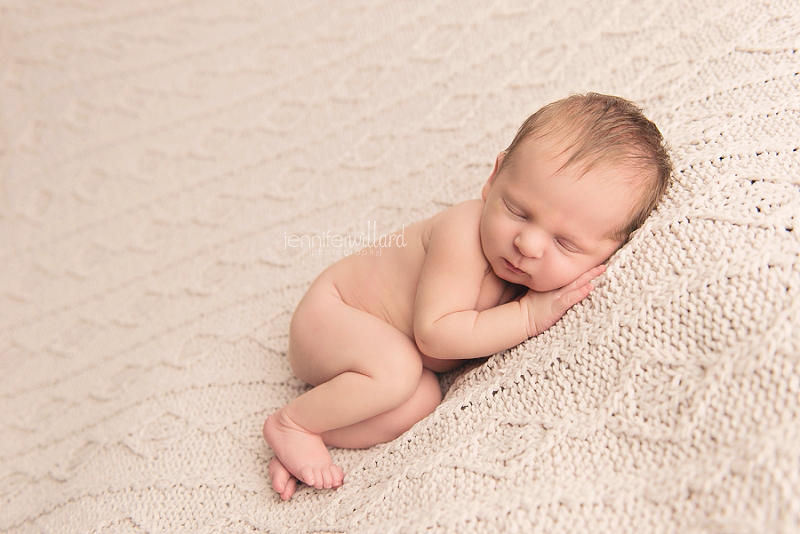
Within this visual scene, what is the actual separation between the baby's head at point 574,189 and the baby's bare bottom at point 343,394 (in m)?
0.31

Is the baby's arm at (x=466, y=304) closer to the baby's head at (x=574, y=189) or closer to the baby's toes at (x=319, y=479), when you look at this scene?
the baby's head at (x=574, y=189)

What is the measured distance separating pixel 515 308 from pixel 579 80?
0.81 m

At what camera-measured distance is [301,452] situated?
1124mm

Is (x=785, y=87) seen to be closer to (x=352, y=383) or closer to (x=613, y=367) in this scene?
(x=613, y=367)

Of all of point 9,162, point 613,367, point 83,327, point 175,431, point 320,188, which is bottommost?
point 175,431

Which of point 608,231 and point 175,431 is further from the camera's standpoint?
point 175,431

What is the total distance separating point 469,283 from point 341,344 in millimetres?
308

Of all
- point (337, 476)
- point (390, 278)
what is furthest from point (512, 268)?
point (337, 476)

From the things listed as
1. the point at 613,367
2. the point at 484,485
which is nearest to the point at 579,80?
the point at 613,367

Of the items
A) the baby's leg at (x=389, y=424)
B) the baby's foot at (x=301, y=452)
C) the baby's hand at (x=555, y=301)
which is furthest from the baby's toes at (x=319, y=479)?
the baby's hand at (x=555, y=301)

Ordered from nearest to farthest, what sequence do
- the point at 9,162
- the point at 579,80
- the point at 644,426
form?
the point at 644,426
the point at 579,80
the point at 9,162

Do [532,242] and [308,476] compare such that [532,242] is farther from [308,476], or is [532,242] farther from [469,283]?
[308,476]

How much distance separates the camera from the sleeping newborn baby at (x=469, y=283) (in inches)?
39.9

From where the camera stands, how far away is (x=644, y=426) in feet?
2.75
